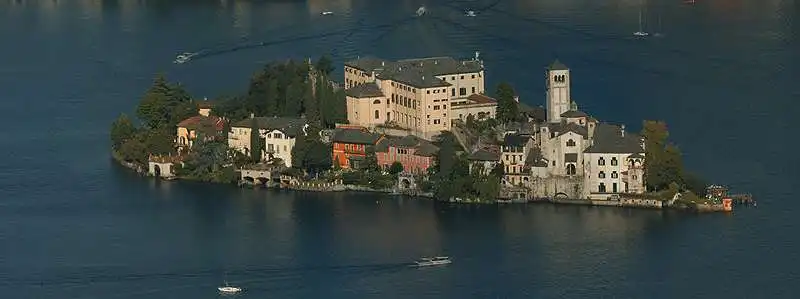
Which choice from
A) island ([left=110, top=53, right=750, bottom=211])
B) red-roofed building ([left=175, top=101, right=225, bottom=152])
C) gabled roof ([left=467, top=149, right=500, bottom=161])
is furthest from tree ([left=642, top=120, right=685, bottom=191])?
red-roofed building ([left=175, top=101, right=225, bottom=152])

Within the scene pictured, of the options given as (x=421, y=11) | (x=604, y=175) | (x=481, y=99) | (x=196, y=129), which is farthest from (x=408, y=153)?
(x=421, y=11)

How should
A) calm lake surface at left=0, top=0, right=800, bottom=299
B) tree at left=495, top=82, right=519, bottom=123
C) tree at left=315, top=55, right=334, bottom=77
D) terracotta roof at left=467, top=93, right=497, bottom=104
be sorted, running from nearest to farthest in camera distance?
1. calm lake surface at left=0, top=0, right=800, bottom=299
2. tree at left=495, top=82, right=519, bottom=123
3. terracotta roof at left=467, top=93, right=497, bottom=104
4. tree at left=315, top=55, right=334, bottom=77

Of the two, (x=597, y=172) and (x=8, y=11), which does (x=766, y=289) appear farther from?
(x=8, y=11)

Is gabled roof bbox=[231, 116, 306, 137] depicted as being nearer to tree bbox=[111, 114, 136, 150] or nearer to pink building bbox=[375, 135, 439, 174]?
pink building bbox=[375, 135, 439, 174]

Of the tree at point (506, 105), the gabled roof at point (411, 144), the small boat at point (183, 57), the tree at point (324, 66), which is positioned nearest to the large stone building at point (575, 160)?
the gabled roof at point (411, 144)

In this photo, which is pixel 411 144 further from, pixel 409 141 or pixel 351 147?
pixel 351 147

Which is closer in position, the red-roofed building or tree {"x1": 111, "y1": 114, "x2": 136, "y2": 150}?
the red-roofed building

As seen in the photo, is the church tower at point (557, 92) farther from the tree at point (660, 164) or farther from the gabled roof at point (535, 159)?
the tree at point (660, 164)
